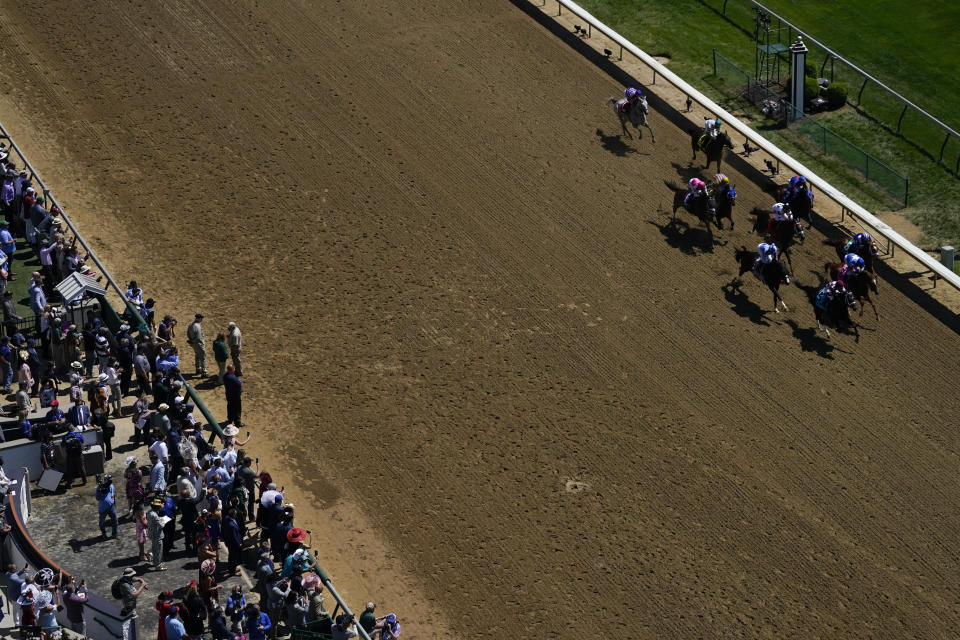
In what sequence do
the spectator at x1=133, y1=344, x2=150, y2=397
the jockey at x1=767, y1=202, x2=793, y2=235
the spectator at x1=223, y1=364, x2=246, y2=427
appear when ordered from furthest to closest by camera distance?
the jockey at x1=767, y1=202, x2=793, y2=235 < the spectator at x1=133, y1=344, x2=150, y2=397 < the spectator at x1=223, y1=364, x2=246, y2=427

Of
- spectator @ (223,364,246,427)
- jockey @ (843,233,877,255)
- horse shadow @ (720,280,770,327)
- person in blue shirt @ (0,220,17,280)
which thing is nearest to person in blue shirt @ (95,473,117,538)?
→ spectator @ (223,364,246,427)

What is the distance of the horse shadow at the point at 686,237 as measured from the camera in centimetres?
3028

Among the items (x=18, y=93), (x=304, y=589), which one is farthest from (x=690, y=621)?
(x=18, y=93)

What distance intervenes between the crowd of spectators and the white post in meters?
16.2

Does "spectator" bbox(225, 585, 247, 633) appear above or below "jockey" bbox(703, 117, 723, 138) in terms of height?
below

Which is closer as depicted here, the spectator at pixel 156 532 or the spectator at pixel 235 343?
the spectator at pixel 156 532

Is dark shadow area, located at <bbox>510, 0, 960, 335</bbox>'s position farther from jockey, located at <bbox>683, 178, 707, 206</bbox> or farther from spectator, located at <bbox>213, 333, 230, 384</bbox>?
spectator, located at <bbox>213, 333, 230, 384</bbox>

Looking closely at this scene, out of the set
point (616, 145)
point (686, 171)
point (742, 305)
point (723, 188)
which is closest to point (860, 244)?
point (742, 305)

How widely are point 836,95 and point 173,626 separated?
76.0 feet

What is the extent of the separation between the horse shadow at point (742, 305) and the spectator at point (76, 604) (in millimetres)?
14035

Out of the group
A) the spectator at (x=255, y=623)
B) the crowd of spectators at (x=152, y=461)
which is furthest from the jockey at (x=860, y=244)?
the spectator at (x=255, y=623)

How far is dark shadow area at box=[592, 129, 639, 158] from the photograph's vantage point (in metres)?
32.9

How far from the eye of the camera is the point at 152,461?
23.2m

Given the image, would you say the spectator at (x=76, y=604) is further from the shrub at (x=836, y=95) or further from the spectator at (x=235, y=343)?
the shrub at (x=836, y=95)
